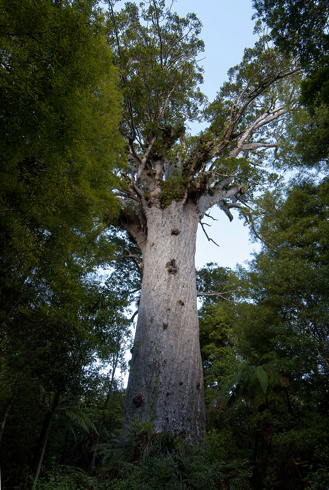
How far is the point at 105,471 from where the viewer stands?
3.71 meters

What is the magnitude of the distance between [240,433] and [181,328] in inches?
110

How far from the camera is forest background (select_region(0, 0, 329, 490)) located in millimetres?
2904

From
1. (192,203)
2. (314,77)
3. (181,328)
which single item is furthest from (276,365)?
(314,77)

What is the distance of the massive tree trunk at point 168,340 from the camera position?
15.5ft

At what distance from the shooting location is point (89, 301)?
4711 millimetres

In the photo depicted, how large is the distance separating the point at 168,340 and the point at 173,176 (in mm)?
5223

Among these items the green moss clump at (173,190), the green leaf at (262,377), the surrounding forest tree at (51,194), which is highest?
the green moss clump at (173,190)

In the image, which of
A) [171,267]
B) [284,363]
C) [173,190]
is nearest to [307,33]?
[173,190]

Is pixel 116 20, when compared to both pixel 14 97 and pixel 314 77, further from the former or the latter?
pixel 14 97

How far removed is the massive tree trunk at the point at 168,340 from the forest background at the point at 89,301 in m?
0.48

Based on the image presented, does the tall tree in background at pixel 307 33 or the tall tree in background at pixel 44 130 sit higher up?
the tall tree in background at pixel 307 33

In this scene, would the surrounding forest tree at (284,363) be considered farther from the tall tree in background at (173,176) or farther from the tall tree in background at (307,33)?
the tall tree in background at (307,33)

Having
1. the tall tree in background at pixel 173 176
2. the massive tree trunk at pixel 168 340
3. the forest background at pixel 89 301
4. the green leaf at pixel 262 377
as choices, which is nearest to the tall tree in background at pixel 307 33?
the forest background at pixel 89 301

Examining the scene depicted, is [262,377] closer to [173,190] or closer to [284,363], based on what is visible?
[284,363]
